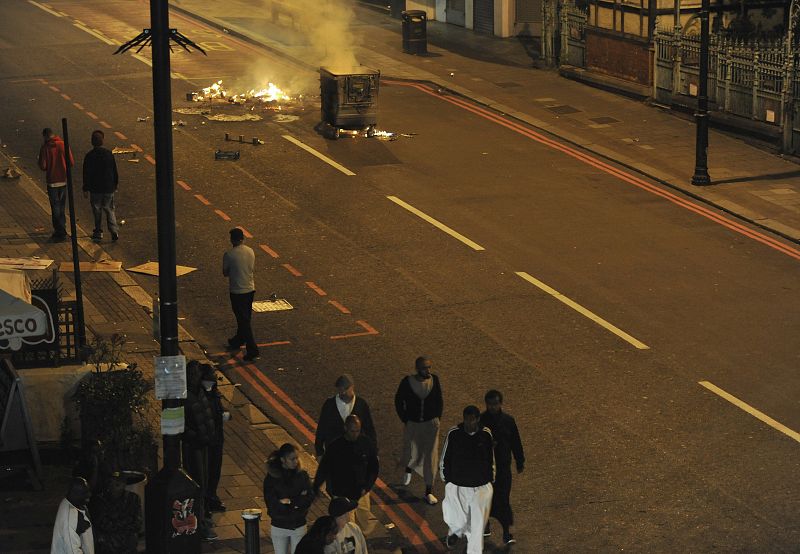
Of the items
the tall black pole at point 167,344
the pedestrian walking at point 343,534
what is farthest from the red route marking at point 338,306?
the pedestrian walking at point 343,534

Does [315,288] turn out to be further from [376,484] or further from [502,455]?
[502,455]

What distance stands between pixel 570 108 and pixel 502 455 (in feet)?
73.8

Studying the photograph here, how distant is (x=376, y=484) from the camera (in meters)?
16.0

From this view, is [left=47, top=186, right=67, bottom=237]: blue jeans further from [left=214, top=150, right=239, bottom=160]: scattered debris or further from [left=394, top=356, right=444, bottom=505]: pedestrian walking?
[left=394, top=356, right=444, bottom=505]: pedestrian walking

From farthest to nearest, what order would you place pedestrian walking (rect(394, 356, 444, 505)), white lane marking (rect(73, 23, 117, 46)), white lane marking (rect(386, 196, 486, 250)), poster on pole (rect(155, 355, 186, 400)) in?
white lane marking (rect(73, 23, 117, 46)) < white lane marking (rect(386, 196, 486, 250)) < pedestrian walking (rect(394, 356, 444, 505)) < poster on pole (rect(155, 355, 186, 400))

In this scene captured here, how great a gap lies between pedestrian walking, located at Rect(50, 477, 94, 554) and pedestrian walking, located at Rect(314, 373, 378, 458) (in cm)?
302

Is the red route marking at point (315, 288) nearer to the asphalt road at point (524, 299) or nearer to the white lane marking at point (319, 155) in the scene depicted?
the asphalt road at point (524, 299)

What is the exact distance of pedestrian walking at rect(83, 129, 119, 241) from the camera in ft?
80.2

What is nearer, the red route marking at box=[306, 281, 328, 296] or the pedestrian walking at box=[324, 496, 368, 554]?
the pedestrian walking at box=[324, 496, 368, 554]

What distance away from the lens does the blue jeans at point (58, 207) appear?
24.5 meters

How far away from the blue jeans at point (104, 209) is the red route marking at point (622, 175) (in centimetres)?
1024

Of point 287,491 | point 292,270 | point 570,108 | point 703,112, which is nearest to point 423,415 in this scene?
point 287,491

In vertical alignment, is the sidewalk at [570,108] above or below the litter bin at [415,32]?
below

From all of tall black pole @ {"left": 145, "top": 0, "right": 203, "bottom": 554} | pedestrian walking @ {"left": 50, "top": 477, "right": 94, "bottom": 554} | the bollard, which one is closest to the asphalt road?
the bollard
